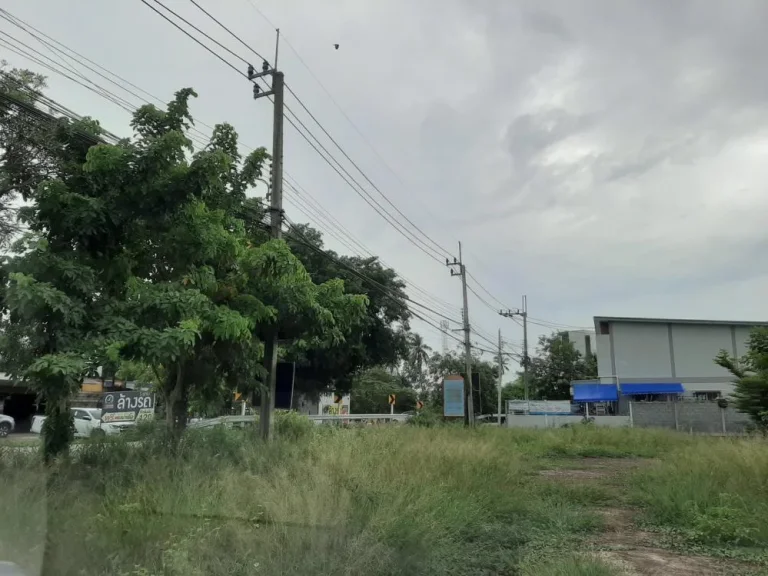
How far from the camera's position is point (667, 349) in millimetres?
46219

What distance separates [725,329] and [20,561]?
4944 cm

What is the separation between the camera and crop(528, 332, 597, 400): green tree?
5809 centimetres

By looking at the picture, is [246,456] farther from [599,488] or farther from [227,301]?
[599,488]

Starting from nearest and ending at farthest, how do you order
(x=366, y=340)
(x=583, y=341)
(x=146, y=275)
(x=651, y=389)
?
1. (x=146, y=275)
2. (x=366, y=340)
3. (x=651, y=389)
4. (x=583, y=341)

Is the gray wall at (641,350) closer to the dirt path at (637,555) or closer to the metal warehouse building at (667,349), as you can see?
the metal warehouse building at (667,349)

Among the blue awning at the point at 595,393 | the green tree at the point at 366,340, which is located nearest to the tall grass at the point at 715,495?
the green tree at the point at 366,340

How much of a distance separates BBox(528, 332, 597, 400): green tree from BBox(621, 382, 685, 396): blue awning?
44.4 ft

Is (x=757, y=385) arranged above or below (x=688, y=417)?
above

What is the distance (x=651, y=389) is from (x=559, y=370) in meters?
15.3

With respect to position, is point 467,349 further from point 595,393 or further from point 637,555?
point 637,555

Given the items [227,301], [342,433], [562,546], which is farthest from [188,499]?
[342,433]

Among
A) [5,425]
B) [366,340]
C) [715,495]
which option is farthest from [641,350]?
[715,495]

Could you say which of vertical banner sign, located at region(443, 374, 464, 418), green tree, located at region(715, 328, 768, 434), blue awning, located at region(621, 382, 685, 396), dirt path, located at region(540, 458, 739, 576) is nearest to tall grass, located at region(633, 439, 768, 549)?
dirt path, located at region(540, 458, 739, 576)

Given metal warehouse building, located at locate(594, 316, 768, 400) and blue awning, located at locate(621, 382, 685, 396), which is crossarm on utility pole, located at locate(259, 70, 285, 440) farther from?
metal warehouse building, located at locate(594, 316, 768, 400)
